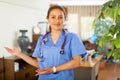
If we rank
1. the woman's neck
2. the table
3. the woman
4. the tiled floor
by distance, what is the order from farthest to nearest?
the tiled floor, the table, the woman's neck, the woman

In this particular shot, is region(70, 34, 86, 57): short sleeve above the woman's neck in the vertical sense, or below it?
below

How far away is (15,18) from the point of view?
3.82 m

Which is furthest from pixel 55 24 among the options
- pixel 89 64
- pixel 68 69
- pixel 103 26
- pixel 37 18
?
pixel 103 26

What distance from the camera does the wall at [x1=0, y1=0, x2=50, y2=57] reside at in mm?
3385

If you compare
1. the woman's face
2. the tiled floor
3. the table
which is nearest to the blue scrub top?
the woman's face

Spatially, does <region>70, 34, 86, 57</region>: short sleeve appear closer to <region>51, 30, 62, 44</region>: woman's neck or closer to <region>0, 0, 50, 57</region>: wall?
<region>51, 30, 62, 44</region>: woman's neck

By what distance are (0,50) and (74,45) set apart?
209cm

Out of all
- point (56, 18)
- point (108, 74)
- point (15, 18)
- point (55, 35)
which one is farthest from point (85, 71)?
point (56, 18)

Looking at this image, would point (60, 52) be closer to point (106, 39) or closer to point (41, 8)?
point (106, 39)

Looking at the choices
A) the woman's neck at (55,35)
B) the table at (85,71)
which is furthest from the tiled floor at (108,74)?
the woman's neck at (55,35)

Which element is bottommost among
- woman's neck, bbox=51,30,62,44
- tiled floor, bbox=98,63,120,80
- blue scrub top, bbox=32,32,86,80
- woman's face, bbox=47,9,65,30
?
tiled floor, bbox=98,63,120,80

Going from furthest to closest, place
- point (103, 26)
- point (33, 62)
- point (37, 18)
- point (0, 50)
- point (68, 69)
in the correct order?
point (103, 26) < point (37, 18) < point (0, 50) < point (33, 62) < point (68, 69)

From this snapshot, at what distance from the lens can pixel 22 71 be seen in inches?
130

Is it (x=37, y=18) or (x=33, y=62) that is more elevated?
(x=37, y=18)
